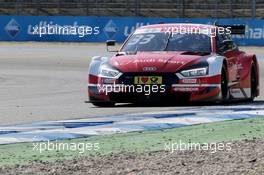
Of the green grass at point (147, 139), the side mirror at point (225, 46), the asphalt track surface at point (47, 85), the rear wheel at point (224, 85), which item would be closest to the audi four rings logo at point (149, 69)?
the asphalt track surface at point (47, 85)

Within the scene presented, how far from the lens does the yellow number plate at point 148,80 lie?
13.5 meters

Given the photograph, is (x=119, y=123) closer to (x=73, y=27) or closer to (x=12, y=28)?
(x=73, y=27)

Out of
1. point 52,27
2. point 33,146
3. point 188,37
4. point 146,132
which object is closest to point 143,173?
point 33,146

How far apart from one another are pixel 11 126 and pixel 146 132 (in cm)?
178

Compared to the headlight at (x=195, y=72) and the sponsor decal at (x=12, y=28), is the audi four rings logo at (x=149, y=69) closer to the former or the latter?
the headlight at (x=195, y=72)

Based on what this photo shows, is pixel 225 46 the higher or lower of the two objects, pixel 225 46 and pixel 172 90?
the higher

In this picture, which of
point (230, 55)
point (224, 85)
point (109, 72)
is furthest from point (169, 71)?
point (230, 55)

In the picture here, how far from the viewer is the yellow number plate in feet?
44.3

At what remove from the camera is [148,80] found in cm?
1356

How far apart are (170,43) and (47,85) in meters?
5.64

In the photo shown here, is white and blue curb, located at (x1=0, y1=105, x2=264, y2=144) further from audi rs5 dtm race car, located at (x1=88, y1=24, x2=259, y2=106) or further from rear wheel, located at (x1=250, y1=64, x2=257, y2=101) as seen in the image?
rear wheel, located at (x1=250, y1=64, x2=257, y2=101)

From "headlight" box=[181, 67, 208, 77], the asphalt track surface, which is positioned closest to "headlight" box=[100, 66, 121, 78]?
the asphalt track surface

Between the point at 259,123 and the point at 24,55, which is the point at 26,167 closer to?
the point at 259,123

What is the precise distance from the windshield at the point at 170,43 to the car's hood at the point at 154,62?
0.64 metres
